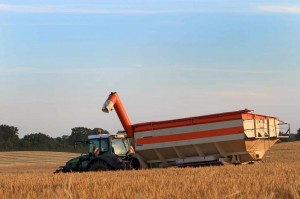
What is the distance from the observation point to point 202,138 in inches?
647

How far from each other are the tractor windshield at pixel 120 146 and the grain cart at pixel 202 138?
1.17ft

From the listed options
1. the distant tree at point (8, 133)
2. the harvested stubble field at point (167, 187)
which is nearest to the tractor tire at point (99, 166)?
the harvested stubble field at point (167, 187)

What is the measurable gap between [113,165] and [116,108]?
9.83 feet

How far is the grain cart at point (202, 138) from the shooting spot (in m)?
16.1

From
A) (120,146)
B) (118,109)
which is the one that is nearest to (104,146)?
(120,146)

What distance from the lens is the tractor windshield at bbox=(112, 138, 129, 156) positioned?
55.3 ft

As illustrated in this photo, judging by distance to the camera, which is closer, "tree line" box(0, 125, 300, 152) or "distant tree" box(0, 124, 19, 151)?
"tree line" box(0, 125, 300, 152)

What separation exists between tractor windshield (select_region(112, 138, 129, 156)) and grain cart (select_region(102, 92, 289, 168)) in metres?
0.36

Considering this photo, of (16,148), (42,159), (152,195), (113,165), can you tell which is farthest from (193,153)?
(16,148)

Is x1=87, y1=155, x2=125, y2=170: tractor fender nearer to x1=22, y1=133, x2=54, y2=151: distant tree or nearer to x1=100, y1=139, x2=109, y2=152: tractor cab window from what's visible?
x1=100, y1=139, x2=109, y2=152: tractor cab window

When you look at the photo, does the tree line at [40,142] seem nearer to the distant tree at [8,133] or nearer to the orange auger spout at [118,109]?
the distant tree at [8,133]

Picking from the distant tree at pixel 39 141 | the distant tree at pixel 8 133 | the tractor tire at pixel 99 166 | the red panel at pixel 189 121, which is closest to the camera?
the tractor tire at pixel 99 166

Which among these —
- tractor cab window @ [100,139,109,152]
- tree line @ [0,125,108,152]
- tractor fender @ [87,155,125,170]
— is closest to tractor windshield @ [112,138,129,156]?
tractor cab window @ [100,139,109,152]

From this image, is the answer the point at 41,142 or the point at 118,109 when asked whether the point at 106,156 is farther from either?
the point at 41,142
